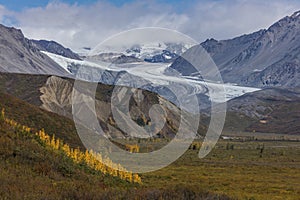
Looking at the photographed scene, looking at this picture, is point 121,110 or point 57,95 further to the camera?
point 121,110

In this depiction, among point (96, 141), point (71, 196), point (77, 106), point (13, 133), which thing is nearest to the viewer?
point (71, 196)

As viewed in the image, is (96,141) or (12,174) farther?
(96,141)

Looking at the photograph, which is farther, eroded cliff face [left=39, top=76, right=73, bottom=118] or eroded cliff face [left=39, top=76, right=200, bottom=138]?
eroded cliff face [left=39, top=76, right=73, bottom=118]

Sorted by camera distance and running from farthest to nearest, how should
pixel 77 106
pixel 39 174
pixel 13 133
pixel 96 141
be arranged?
1. pixel 77 106
2. pixel 96 141
3. pixel 13 133
4. pixel 39 174

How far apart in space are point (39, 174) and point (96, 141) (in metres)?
27.7

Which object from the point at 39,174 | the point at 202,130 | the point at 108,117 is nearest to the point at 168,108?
the point at 202,130

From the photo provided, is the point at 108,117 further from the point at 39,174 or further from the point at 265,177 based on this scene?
the point at 39,174

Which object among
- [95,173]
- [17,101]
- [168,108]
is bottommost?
[95,173]

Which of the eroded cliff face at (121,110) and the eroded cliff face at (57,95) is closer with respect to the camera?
the eroded cliff face at (121,110)

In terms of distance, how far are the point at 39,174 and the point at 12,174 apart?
190 cm

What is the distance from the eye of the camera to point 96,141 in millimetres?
45562

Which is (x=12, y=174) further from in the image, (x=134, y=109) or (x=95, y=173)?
(x=134, y=109)

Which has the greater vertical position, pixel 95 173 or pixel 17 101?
pixel 17 101

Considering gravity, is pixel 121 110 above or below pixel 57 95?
below
